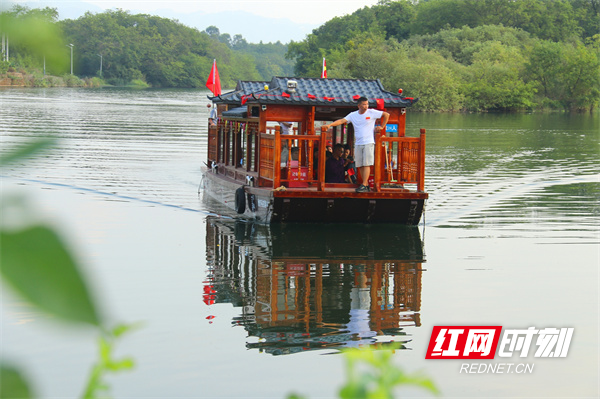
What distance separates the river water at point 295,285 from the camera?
5464 millimetres

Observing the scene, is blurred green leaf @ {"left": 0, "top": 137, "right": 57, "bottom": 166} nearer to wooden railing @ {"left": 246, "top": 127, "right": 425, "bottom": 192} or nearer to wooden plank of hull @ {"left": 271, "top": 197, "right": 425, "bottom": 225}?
wooden railing @ {"left": 246, "top": 127, "right": 425, "bottom": 192}

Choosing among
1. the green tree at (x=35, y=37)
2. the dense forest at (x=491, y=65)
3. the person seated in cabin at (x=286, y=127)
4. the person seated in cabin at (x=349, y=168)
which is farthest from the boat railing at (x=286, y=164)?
the dense forest at (x=491, y=65)

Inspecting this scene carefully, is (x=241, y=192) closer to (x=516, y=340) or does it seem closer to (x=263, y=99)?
(x=263, y=99)

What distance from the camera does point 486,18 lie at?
100 metres

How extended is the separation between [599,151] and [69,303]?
29063 mm

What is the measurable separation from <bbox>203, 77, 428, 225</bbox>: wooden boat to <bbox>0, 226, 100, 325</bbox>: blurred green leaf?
424 inches

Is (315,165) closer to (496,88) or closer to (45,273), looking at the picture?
(45,273)

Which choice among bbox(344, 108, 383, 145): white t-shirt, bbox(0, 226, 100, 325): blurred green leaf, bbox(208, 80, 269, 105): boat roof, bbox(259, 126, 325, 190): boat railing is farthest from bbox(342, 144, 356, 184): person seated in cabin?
bbox(0, 226, 100, 325): blurred green leaf

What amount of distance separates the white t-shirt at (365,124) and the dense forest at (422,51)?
2569 millimetres

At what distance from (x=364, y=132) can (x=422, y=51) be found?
61.0 m

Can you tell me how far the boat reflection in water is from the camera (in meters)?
6.97

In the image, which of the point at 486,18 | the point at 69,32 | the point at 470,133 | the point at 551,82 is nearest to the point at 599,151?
the point at 470,133

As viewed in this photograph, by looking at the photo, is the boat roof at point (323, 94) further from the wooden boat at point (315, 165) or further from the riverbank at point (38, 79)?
the riverbank at point (38, 79)

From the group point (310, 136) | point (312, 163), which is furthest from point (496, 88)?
point (310, 136)
